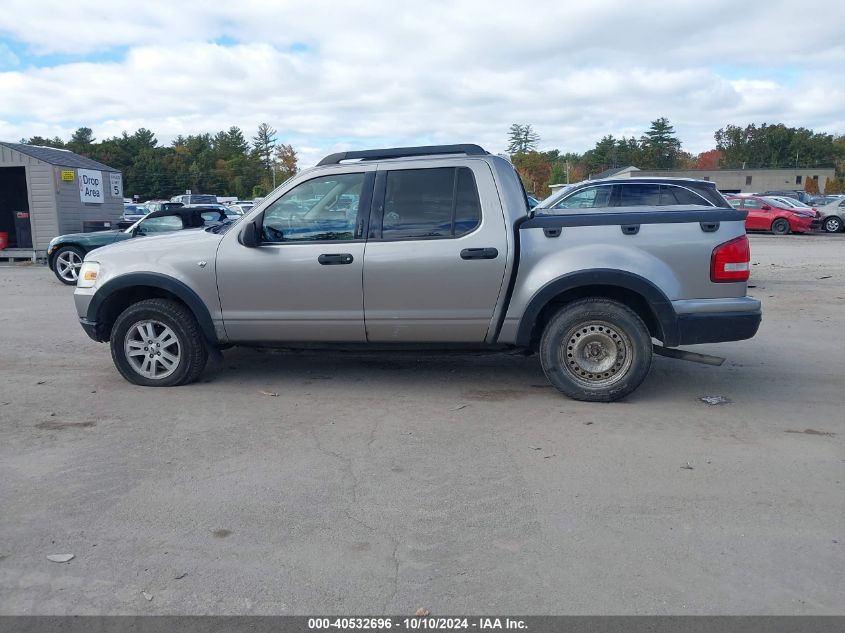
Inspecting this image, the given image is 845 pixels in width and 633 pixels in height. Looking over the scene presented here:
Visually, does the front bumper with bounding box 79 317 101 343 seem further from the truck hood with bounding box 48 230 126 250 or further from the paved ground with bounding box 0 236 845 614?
the truck hood with bounding box 48 230 126 250

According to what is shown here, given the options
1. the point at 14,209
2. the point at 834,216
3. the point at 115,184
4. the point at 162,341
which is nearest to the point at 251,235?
the point at 162,341

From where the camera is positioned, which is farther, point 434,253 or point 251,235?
point 251,235

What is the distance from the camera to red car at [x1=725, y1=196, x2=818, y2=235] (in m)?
25.7

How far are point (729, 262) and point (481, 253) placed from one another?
6.15 feet

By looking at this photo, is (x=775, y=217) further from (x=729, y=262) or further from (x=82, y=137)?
(x=82, y=137)

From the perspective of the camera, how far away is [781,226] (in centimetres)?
2598

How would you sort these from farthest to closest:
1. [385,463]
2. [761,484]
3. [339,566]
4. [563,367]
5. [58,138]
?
1. [58,138]
2. [563,367]
3. [385,463]
4. [761,484]
5. [339,566]

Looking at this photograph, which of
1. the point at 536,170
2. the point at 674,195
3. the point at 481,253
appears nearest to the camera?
the point at 481,253

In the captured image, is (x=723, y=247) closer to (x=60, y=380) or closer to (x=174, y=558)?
(x=174, y=558)

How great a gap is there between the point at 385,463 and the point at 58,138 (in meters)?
102

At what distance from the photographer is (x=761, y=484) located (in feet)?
14.1

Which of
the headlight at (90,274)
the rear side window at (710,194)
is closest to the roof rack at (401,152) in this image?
the headlight at (90,274)

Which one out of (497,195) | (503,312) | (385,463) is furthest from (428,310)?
(385,463)

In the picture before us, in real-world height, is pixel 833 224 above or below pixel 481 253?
below
